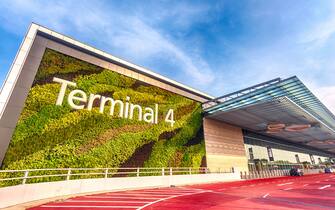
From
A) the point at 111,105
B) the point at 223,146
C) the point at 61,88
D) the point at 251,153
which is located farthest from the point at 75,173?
the point at 251,153

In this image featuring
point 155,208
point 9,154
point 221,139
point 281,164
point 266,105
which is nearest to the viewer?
point 155,208

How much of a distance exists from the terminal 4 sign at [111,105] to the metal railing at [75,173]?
5214mm

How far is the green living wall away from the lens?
1445cm

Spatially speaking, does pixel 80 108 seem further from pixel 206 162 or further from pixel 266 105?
pixel 266 105

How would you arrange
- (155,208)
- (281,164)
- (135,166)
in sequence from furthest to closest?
(281,164) → (135,166) → (155,208)

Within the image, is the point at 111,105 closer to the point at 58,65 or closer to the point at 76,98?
the point at 76,98

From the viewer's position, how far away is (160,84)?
2445 centimetres

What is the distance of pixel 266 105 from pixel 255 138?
624 inches

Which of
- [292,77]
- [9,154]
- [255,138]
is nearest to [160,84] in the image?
[292,77]

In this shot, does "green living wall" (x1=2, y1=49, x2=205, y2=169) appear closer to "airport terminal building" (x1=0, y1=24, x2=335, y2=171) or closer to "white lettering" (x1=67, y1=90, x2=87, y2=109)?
"airport terminal building" (x1=0, y1=24, x2=335, y2=171)

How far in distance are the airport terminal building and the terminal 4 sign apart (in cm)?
9

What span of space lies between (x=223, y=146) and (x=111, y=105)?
56.0 ft

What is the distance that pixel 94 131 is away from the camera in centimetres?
1767

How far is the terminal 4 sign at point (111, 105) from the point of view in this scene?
17078 millimetres
